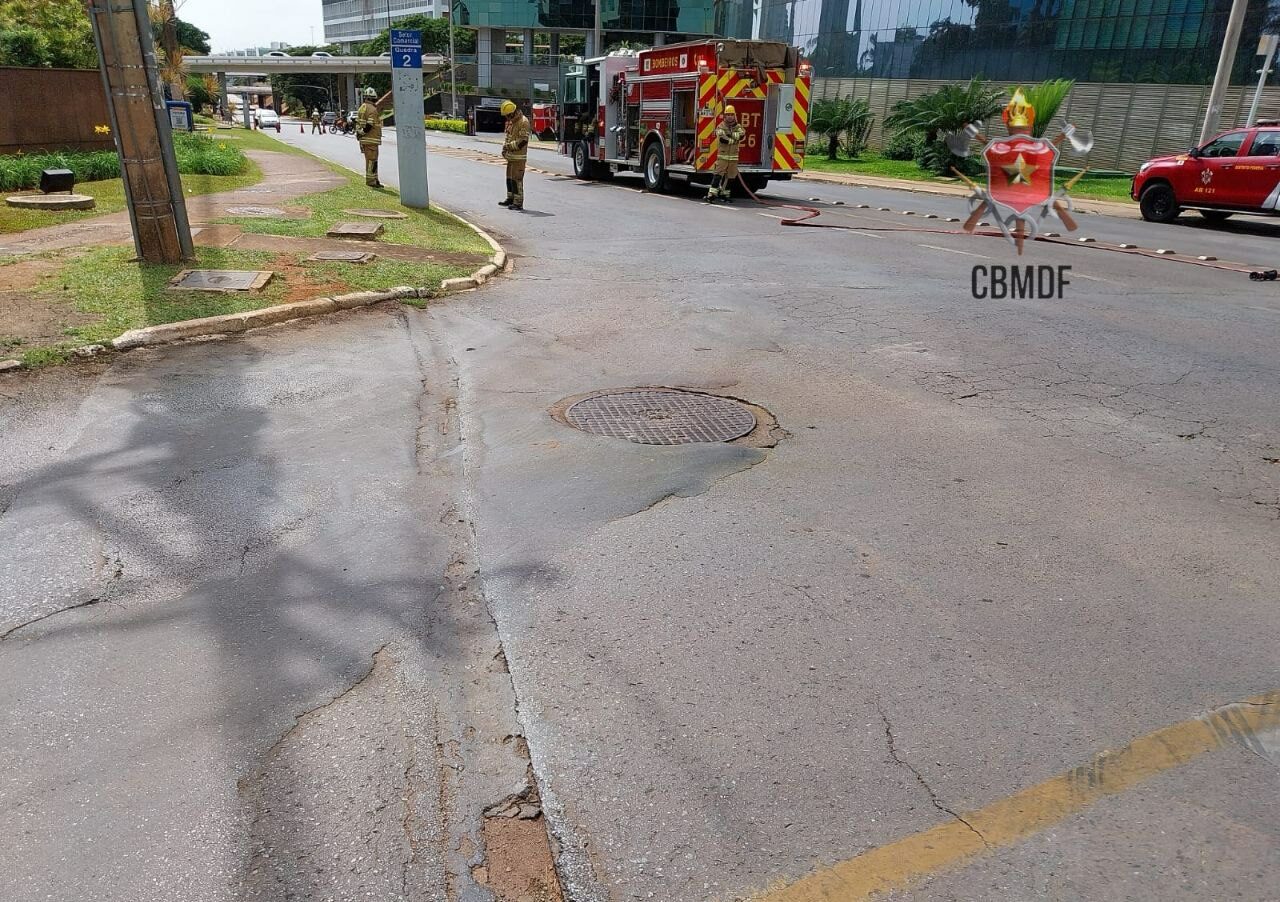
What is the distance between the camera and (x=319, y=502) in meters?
4.76

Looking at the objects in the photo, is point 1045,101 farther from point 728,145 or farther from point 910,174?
point 728,145

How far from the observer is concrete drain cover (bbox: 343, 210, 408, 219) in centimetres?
1497

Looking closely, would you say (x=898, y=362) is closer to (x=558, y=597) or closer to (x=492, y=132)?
(x=558, y=597)

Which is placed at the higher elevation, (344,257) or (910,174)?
(344,257)

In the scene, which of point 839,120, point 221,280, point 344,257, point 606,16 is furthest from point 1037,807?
point 606,16

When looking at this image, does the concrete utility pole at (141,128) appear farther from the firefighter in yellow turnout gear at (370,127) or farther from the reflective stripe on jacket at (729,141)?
the reflective stripe on jacket at (729,141)

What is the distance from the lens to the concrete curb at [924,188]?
838 inches

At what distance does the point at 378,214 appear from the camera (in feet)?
49.8

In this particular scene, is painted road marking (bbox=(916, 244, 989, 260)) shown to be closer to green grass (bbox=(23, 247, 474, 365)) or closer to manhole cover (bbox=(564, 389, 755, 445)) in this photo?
green grass (bbox=(23, 247, 474, 365))

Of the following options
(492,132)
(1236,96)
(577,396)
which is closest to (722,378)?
(577,396)

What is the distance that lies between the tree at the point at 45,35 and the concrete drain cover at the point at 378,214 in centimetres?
1309

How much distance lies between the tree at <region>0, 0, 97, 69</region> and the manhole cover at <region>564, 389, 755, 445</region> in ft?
76.2

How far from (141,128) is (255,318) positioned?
3024 millimetres

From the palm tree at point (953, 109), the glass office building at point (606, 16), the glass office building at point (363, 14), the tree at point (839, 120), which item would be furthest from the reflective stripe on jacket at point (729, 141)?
the glass office building at point (363, 14)
